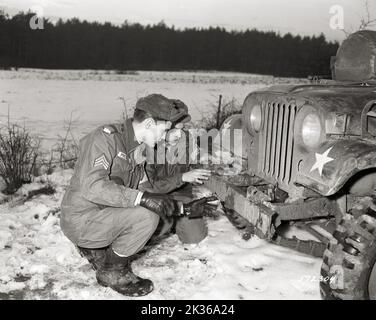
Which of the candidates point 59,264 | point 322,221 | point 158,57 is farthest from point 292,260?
point 158,57

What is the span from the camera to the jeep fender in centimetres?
262

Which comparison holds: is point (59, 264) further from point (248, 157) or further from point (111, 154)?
point (248, 157)

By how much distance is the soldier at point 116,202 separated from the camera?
2.99 meters

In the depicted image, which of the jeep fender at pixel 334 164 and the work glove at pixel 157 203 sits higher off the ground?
the jeep fender at pixel 334 164

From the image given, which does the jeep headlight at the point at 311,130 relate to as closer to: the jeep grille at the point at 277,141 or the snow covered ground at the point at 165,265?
the jeep grille at the point at 277,141

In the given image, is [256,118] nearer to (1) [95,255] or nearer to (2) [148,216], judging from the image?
(2) [148,216]

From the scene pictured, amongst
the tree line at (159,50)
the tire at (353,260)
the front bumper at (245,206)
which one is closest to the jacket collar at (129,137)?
the front bumper at (245,206)

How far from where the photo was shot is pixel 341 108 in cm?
302

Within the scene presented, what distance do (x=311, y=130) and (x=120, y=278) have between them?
1.79 m

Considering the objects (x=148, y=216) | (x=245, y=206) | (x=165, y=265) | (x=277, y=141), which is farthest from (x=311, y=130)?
(x=165, y=265)

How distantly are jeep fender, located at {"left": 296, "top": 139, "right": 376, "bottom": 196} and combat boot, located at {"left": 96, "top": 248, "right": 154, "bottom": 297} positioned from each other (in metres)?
1.38

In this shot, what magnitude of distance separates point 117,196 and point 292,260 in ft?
5.54

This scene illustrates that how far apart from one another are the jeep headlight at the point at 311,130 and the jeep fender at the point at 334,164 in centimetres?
17

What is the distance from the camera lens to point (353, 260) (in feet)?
8.60
